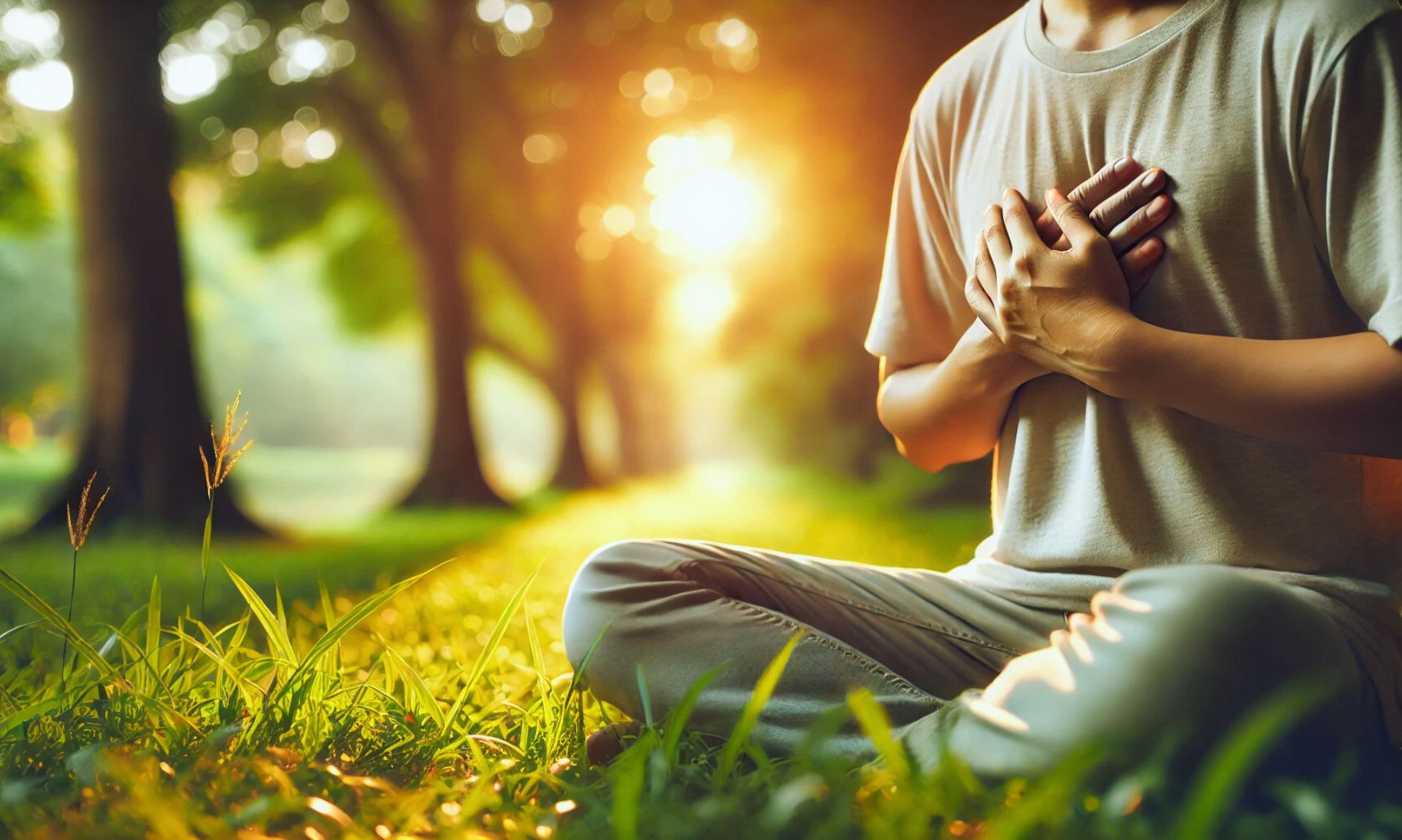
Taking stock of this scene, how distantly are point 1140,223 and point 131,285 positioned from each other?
243 inches

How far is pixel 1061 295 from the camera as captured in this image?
1.52 m

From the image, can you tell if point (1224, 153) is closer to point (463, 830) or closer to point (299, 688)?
point (463, 830)

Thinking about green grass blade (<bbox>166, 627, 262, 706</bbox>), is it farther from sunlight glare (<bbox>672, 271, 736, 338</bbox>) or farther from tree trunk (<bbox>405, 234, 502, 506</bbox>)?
sunlight glare (<bbox>672, 271, 736, 338</bbox>)

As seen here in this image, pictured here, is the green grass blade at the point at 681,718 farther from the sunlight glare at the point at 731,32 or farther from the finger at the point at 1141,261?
the sunlight glare at the point at 731,32

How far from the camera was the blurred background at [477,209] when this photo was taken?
5895 mm

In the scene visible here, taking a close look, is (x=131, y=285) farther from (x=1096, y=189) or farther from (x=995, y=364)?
(x=1096, y=189)

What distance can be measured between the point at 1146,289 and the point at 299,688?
5.32 ft

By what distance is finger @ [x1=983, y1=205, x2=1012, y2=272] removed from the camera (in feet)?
5.35

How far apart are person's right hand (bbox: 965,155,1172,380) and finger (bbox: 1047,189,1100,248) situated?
0.06 feet

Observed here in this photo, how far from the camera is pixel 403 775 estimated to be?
150cm

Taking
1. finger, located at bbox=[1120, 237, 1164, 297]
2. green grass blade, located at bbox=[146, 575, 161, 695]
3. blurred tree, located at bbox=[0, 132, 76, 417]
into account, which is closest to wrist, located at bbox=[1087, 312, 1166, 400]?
finger, located at bbox=[1120, 237, 1164, 297]

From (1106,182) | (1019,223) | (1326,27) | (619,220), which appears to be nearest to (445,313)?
(619,220)

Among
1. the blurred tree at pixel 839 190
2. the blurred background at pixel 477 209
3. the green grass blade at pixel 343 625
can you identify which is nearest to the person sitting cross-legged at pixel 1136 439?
the green grass blade at pixel 343 625

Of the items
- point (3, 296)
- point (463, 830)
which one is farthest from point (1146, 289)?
point (3, 296)
